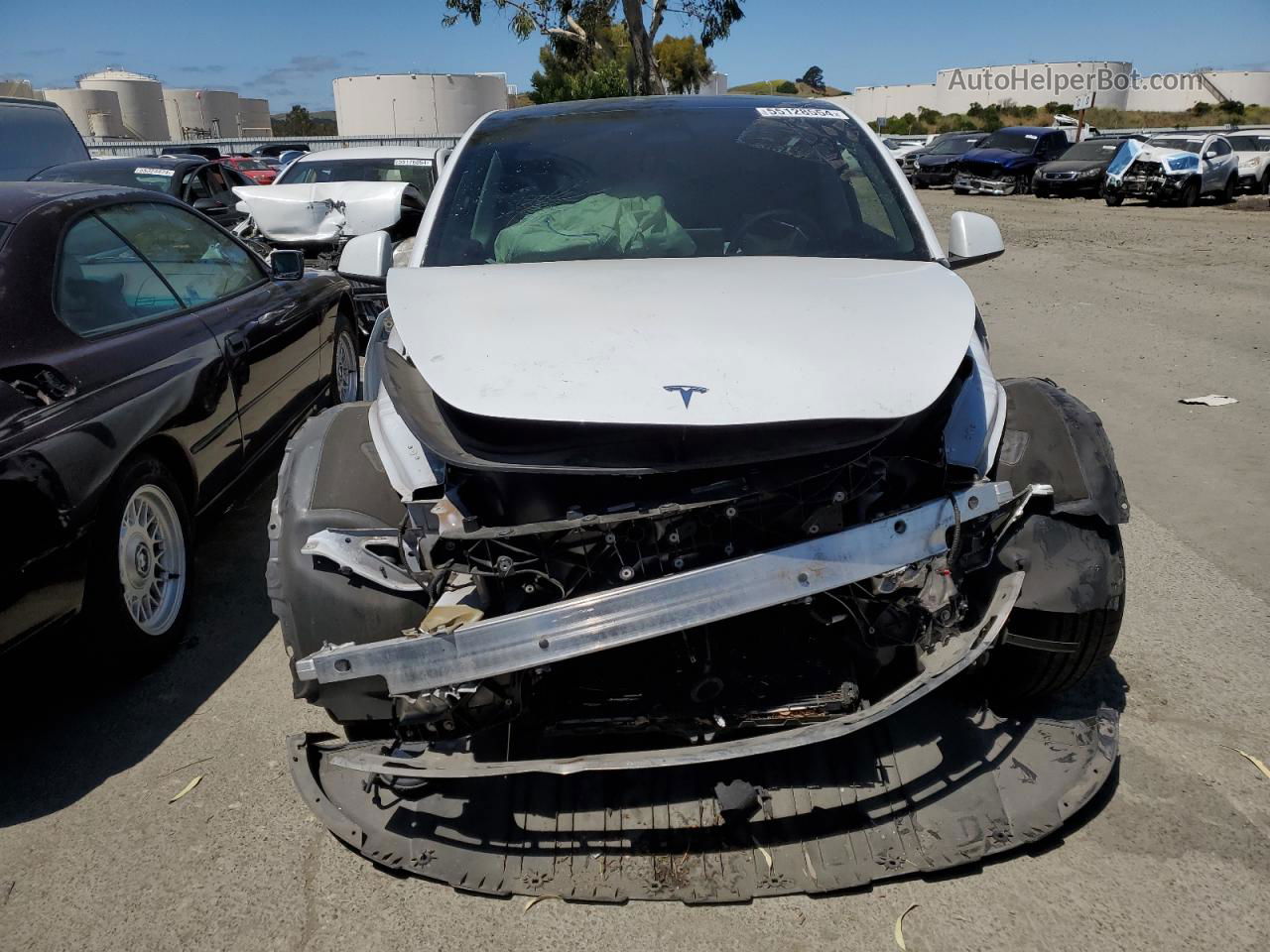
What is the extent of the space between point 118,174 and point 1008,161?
73.1 feet

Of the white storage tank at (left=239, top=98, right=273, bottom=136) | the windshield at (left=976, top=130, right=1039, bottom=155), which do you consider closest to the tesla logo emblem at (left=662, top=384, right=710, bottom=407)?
the windshield at (left=976, top=130, right=1039, bottom=155)

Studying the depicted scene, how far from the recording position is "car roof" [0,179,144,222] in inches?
138

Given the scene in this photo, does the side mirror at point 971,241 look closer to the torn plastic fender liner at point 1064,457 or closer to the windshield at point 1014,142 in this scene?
the torn plastic fender liner at point 1064,457

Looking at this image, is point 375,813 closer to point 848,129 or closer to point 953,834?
point 953,834

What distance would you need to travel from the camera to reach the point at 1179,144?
71.2 feet

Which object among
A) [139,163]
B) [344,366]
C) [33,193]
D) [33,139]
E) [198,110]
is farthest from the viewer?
[198,110]

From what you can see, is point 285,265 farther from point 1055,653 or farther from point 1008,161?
point 1008,161

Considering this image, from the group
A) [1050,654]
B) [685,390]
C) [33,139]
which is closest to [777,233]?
[685,390]

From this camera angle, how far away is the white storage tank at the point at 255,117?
3152 inches

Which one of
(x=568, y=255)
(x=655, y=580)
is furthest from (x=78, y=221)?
(x=655, y=580)

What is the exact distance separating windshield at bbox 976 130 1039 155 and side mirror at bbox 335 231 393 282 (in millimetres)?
25610

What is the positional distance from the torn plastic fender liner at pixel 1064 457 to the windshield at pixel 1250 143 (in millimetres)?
24388

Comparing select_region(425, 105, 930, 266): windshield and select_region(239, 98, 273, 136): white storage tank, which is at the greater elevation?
select_region(425, 105, 930, 266): windshield

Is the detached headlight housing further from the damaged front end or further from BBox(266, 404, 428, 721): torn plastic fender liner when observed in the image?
BBox(266, 404, 428, 721): torn plastic fender liner
